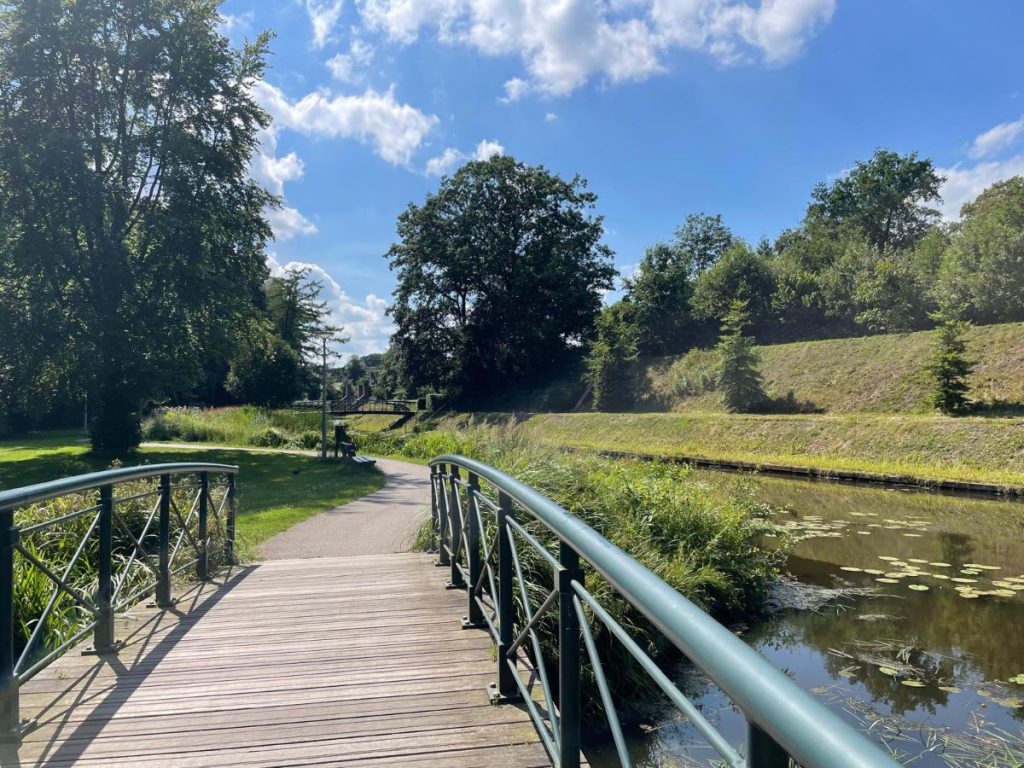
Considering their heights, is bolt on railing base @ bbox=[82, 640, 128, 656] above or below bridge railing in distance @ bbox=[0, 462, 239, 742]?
below

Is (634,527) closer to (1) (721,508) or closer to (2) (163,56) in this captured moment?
(1) (721,508)

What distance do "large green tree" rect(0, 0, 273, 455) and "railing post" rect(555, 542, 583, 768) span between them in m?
18.9

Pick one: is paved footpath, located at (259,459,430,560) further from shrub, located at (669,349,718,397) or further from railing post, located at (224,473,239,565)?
shrub, located at (669,349,718,397)

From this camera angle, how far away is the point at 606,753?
4094 mm

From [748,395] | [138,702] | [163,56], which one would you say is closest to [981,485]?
[748,395]

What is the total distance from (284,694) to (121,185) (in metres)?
20.2

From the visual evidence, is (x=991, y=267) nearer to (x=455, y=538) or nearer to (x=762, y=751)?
(x=455, y=538)

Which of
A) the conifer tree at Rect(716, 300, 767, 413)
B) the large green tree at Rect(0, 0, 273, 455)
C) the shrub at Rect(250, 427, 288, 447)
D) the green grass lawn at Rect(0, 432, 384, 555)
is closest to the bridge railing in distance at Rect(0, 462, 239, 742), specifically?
the green grass lawn at Rect(0, 432, 384, 555)

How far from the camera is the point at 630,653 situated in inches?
87.1

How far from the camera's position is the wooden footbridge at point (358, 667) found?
3.74 feet

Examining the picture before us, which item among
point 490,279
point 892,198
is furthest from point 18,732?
point 892,198

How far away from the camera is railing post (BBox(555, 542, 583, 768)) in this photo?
193 cm

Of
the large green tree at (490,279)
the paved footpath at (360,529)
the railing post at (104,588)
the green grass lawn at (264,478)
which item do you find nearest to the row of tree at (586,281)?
Result: the large green tree at (490,279)

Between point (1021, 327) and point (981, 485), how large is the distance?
385 inches
